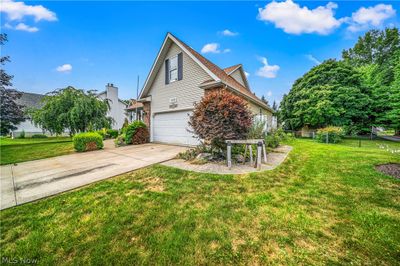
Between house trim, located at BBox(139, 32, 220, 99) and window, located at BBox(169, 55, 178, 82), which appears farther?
window, located at BBox(169, 55, 178, 82)

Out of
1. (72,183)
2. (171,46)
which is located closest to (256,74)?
(171,46)

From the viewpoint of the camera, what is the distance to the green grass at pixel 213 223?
193 cm

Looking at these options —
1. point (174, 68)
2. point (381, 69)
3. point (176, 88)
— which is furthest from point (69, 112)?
point (381, 69)

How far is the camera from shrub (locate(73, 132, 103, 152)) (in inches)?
348

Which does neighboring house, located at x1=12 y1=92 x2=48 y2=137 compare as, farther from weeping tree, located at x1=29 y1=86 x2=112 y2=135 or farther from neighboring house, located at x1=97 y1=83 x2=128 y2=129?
weeping tree, located at x1=29 y1=86 x2=112 y2=135

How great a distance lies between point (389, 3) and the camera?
9.95m

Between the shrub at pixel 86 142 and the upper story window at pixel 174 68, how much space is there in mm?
5643

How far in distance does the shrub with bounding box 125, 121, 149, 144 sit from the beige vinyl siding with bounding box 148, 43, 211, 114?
1.47m

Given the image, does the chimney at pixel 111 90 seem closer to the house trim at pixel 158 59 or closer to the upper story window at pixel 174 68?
the house trim at pixel 158 59

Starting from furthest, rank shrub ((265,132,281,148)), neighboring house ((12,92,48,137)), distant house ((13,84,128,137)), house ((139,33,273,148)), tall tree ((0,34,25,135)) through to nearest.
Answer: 1. distant house ((13,84,128,137))
2. neighboring house ((12,92,48,137))
3. tall tree ((0,34,25,135))
4. shrub ((265,132,281,148))
5. house ((139,33,273,148))

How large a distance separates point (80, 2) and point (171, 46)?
4860 mm

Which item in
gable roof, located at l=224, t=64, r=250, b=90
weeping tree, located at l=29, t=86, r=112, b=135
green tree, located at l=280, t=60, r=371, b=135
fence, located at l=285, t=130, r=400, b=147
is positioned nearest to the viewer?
weeping tree, located at l=29, t=86, r=112, b=135

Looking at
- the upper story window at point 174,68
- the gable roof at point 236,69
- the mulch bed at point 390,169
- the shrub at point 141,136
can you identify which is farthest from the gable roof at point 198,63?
the mulch bed at point 390,169

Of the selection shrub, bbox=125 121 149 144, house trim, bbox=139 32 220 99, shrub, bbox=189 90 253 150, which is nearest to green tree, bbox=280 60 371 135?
house trim, bbox=139 32 220 99
